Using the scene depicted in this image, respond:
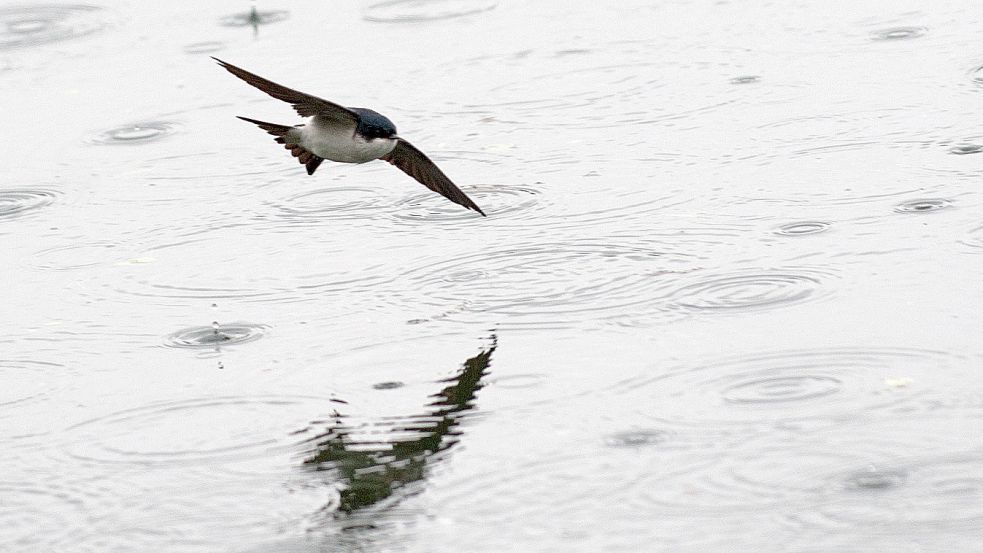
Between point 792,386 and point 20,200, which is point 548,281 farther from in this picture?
point 20,200

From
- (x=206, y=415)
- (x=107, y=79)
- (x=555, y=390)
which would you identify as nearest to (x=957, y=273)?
(x=555, y=390)

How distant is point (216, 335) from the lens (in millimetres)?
7180

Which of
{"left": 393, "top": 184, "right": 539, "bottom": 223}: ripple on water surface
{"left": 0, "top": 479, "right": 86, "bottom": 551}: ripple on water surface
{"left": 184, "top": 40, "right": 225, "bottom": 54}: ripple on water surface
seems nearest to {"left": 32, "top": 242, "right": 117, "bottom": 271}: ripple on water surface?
{"left": 393, "top": 184, "right": 539, "bottom": 223}: ripple on water surface

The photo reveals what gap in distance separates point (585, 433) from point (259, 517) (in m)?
1.20

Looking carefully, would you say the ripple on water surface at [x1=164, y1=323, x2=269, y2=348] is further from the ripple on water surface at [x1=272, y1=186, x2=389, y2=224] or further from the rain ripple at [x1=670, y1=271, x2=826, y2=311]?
the rain ripple at [x1=670, y1=271, x2=826, y2=311]

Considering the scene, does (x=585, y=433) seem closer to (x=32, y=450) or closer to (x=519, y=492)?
(x=519, y=492)

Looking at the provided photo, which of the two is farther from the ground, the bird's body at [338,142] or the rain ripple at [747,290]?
the bird's body at [338,142]

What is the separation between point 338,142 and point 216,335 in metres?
0.99

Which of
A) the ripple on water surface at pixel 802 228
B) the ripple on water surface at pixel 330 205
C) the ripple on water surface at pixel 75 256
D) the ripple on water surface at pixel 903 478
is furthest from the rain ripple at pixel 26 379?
Answer: the ripple on water surface at pixel 802 228

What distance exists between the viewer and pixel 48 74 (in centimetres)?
1206

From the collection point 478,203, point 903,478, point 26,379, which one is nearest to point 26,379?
point 26,379

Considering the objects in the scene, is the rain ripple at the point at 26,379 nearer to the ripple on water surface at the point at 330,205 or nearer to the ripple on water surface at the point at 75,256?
the ripple on water surface at the point at 75,256

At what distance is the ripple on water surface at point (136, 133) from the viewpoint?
408 inches

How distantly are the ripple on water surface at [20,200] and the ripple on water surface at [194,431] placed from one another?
3089 mm
